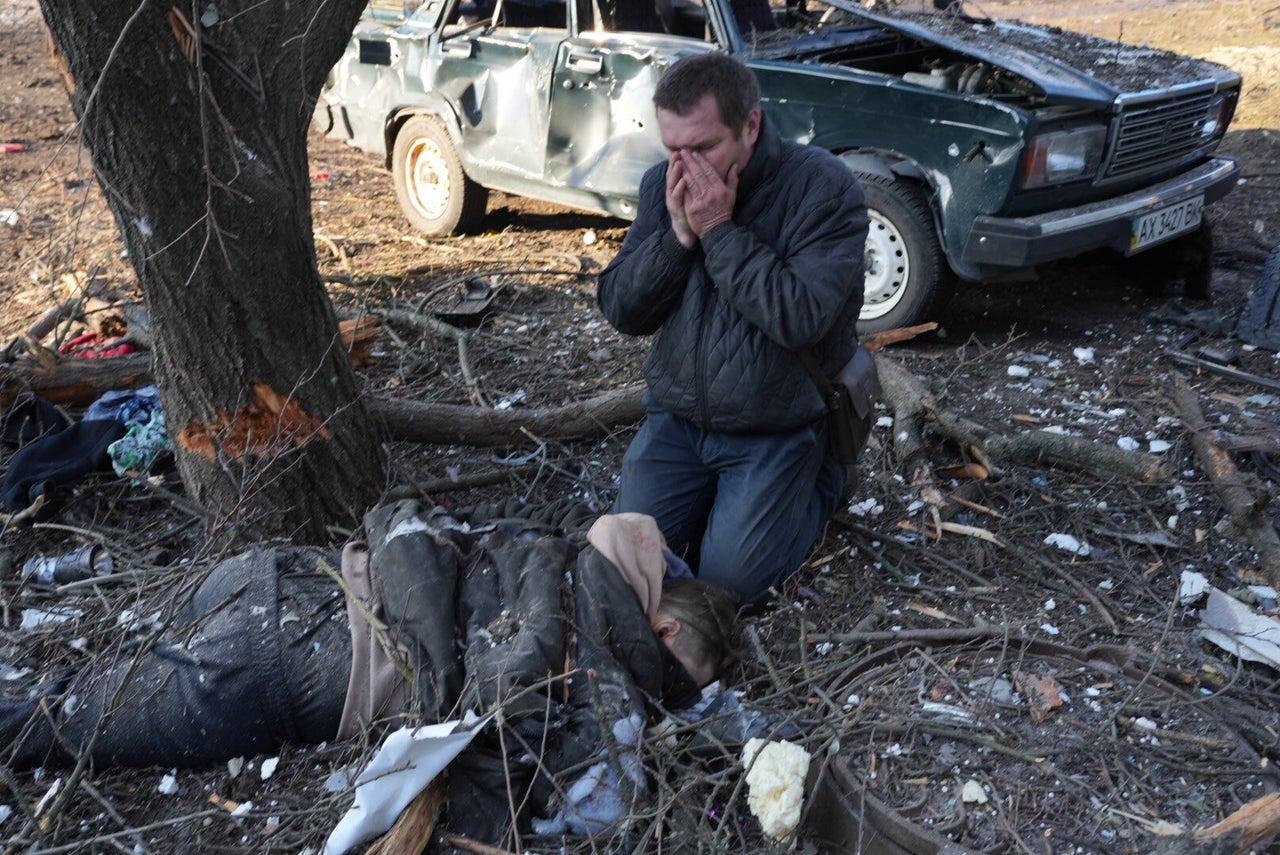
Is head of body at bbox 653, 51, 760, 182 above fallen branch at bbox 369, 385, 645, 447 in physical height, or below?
above

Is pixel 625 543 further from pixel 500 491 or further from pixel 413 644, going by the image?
pixel 500 491

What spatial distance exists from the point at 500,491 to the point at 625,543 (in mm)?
1410

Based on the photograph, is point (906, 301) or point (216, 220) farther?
point (906, 301)

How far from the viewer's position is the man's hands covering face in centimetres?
304

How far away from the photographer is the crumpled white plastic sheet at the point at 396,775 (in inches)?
89.3

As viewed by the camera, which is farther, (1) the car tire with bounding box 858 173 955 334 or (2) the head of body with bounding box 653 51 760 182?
(1) the car tire with bounding box 858 173 955 334

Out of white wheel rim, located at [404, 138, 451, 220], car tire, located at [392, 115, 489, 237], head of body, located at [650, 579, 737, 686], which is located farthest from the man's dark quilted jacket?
white wheel rim, located at [404, 138, 451, 220]

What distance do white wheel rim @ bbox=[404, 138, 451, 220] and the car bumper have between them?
385cm

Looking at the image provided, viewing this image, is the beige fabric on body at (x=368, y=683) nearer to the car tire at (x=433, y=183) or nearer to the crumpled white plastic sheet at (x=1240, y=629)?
the crumpled white plastic sheet at (x=1240, y=629)

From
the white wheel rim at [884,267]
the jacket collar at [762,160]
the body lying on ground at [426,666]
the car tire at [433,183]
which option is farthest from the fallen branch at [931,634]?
the car tire at [433,183]

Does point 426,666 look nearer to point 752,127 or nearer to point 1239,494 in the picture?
point 752,127

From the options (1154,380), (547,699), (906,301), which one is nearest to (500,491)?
(547,699)

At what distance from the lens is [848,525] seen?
3674 millimetres

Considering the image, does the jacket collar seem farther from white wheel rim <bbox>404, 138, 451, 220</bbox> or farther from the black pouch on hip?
white wheel rim <bbox>404, 138, 451, 220</bbox>
